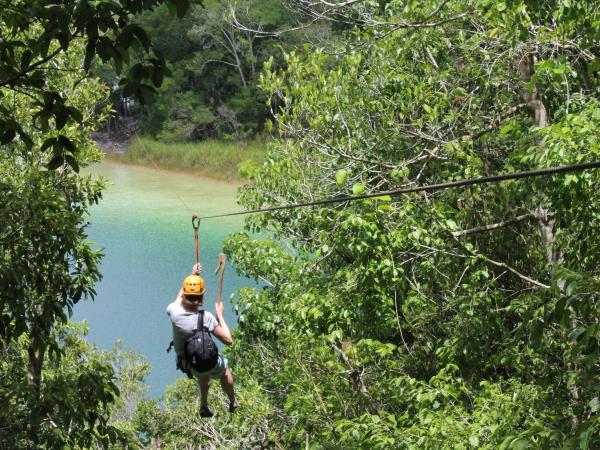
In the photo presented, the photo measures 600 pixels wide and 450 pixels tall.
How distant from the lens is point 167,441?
27.6 feet

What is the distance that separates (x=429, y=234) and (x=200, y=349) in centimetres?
215

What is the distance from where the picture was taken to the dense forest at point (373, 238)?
13.8 feet

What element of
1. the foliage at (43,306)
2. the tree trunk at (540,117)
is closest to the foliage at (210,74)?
the tree trunk at (540,117)

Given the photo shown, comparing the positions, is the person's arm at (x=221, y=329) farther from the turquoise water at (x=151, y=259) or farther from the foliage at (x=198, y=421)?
the turquoise water at (x=151, y=259)

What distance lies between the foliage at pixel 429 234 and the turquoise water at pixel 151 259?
5744 mm

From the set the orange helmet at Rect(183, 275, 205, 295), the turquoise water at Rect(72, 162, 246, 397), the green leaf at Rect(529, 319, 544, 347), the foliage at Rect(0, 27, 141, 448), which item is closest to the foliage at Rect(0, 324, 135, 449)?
the foliage at Rect(0, 27, 141, 448)

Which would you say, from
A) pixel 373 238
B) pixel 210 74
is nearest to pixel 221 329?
pixel 373 238

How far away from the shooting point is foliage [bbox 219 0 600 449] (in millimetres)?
4496

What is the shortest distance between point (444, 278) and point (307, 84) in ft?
6.56

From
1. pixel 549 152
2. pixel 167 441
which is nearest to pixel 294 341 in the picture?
pixel 549 152

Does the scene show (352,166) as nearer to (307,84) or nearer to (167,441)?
(307,84)

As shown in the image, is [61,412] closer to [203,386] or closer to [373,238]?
[203,386]

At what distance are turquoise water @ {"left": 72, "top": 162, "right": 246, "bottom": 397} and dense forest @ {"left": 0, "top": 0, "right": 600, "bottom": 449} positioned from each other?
17.2 ft

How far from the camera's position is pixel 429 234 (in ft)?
19.5
